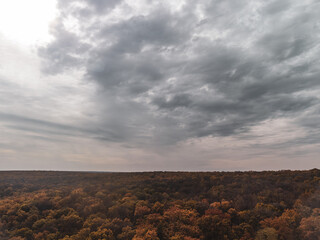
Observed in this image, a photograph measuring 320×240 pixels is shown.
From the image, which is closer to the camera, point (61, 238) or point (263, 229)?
point (263, 229)

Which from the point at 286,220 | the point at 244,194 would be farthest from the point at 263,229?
the point at 244,194

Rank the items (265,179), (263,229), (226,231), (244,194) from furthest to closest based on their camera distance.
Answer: (265,179)
(244,194)
(226,231)
(263,229)

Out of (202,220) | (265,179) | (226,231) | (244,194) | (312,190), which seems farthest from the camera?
(265,179)

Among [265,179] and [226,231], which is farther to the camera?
[265,179]

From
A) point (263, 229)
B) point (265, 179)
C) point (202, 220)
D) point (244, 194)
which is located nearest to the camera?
point (263, 229)

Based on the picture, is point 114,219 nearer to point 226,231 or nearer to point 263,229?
point 226,231

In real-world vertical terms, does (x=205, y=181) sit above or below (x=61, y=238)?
above

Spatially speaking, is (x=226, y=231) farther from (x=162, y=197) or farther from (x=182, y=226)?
(x=162, y=197)

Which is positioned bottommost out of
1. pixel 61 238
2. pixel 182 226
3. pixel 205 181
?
pixel 61 238

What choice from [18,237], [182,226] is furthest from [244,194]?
[18,237]
